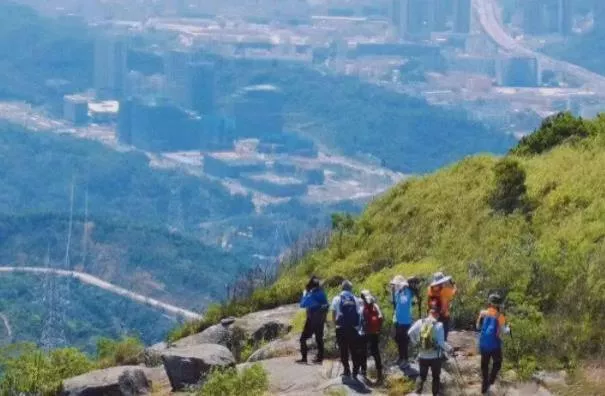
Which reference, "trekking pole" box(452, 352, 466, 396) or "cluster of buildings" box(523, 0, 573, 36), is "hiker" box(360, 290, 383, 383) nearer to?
"trekking pole" box(452, 352, 466, 396)

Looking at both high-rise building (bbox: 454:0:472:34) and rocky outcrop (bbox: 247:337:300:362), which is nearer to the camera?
rocky outcrop (bbox: 247:337:300:362)

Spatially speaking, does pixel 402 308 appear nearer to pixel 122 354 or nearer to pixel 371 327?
pixel 371 327

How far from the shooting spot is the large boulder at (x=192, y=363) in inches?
612

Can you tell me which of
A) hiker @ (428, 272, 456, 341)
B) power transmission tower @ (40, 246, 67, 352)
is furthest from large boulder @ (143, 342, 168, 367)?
power transmission tower @ (40, 246, 67, 352)

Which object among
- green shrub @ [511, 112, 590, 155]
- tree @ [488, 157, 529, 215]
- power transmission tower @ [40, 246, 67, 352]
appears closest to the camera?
tree @ [488, 157, 529, 215]

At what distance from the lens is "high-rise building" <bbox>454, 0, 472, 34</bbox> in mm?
172875

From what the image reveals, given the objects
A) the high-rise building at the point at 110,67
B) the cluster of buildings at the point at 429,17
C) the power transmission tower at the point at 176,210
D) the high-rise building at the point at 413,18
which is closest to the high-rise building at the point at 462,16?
the cluster of buildings at the point at 429,17

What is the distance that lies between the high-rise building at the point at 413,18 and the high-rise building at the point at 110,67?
33.9 metres

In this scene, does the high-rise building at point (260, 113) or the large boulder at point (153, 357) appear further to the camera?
the high-rise building at point (260, 113)

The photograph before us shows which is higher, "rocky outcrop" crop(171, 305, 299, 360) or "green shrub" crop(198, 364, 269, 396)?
"green shrub" crop(198, 364, 269, 396)

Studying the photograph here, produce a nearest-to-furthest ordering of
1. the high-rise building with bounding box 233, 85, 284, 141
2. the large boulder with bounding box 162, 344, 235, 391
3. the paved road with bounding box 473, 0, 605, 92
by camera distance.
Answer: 1. the large boulder with bounding box 162, 344, 235, 391
2. the high-rise building with bounding box 233, 85, 284, 141
3. the paved road with bounding box 473, 0, 605, 92

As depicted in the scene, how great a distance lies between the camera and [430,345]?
42.2 ft

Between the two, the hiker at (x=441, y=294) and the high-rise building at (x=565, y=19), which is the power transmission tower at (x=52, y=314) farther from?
the high-rise building at (x=565, y=19)

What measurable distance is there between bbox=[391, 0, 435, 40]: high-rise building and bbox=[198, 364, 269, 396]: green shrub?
156045 millimetres
